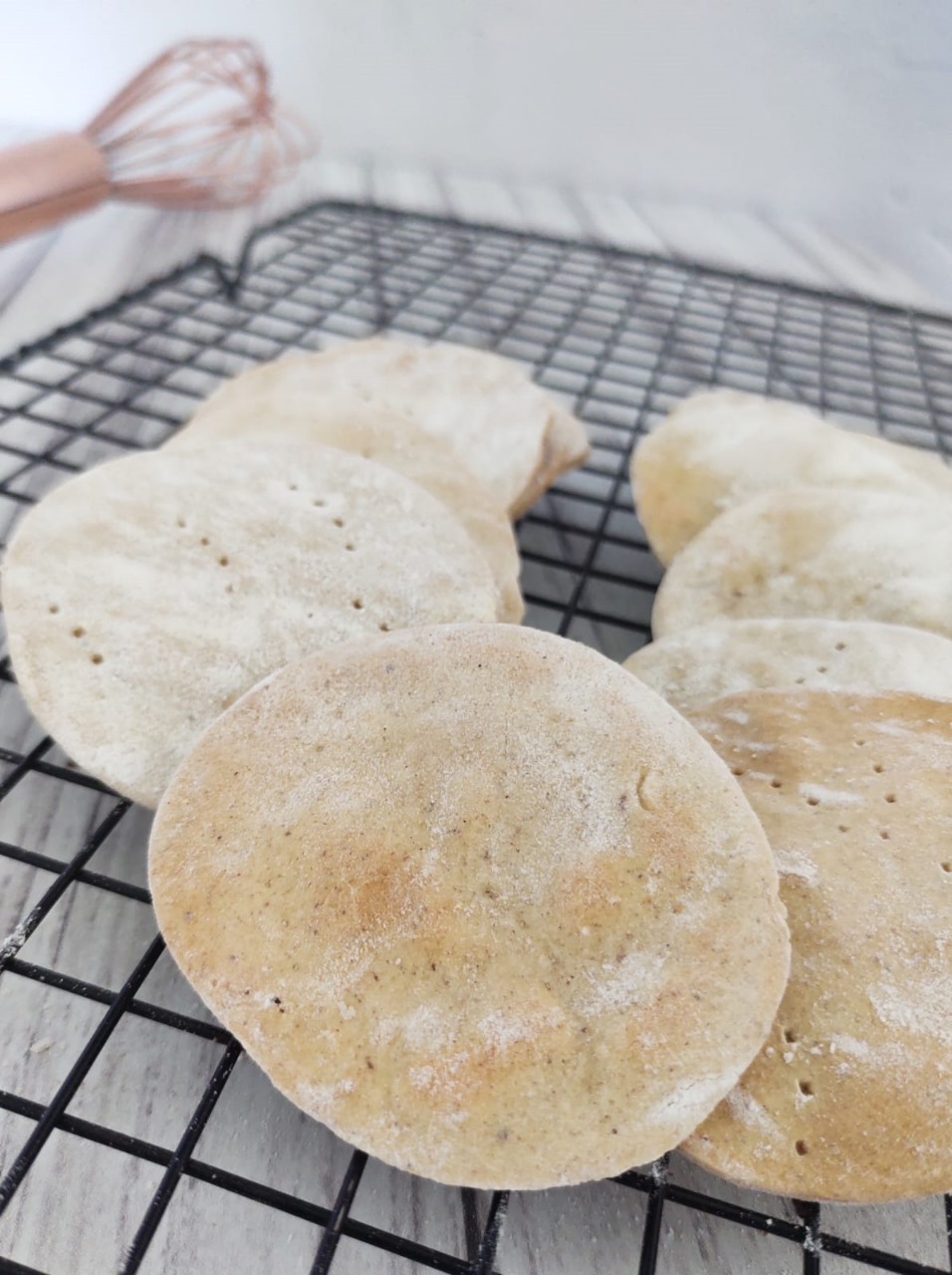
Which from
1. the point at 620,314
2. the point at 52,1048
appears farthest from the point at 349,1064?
the point at 620,314

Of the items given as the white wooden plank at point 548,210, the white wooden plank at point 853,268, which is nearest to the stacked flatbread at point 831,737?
the white wooden plank at point 853,268

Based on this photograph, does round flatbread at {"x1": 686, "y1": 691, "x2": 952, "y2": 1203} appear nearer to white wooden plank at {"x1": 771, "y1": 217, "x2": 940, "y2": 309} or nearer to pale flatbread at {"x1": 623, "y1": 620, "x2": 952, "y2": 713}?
pale flatbread at {"x1": 623, "y1": 620, "x2": 952, "y2": 713}

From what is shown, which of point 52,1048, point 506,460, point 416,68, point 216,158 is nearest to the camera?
point 52,1048

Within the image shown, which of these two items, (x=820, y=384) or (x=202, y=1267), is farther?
(x=820, y=384)

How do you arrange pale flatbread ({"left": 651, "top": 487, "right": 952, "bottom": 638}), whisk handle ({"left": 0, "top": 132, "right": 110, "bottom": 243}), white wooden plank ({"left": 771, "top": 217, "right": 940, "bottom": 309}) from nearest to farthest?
1. pale flatbread ({"left": 651, "top": 487, "right": 952, "bottom": 638})
2. whisk handle ({"left": 0, "top": 132, "right": 110, "bottom": 243})
3. white wooden plank ({"left": 771, "top": 217, "right": 940, "bottom": 309})

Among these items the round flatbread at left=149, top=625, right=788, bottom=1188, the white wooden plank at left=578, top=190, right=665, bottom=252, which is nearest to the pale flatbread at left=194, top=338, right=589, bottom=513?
the round flatbread at left=149, top=625, right=788, bottom=1188

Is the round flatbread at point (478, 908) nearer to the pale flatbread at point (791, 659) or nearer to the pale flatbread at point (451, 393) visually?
the pale flatbread at point (791, 659)

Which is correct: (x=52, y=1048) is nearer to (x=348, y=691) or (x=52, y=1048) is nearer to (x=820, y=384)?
(x=348, y=691)

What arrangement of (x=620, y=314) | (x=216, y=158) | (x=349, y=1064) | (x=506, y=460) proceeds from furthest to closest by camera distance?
(x=216, y=158), (x=620, y=314), (x=506, y=460), (x=349, y=1064)
